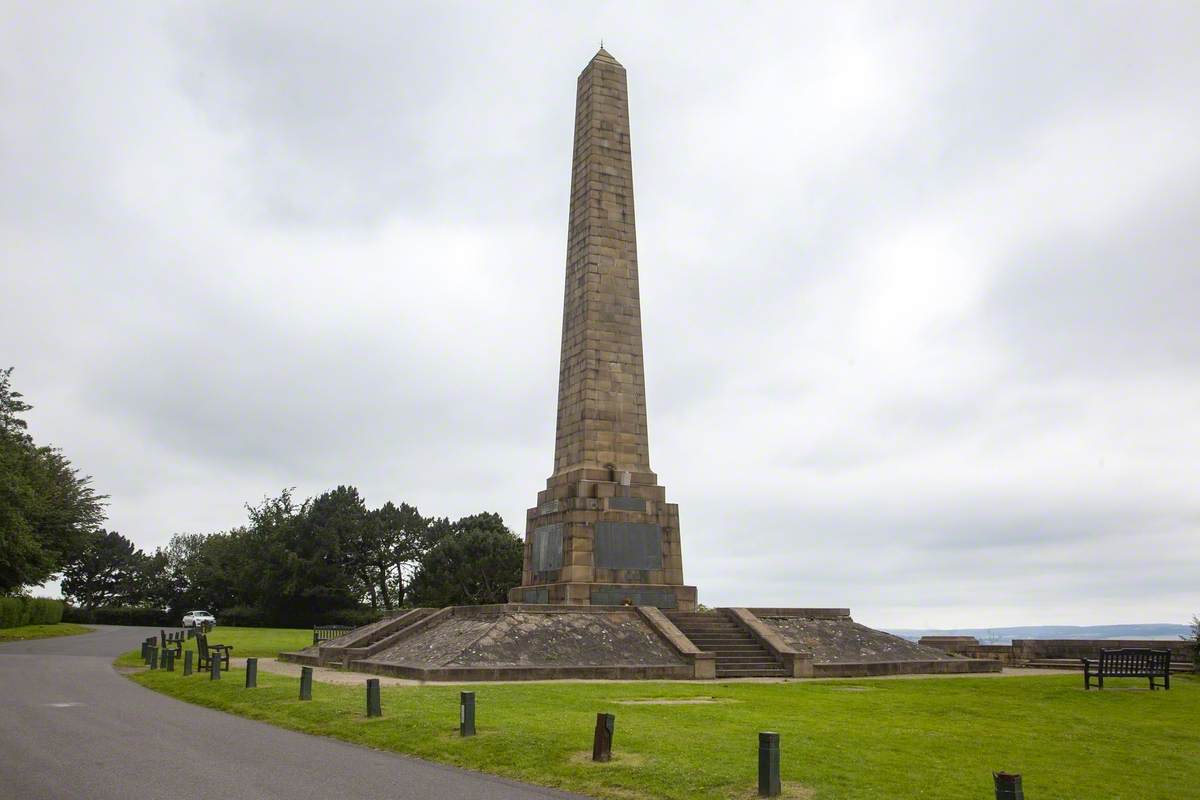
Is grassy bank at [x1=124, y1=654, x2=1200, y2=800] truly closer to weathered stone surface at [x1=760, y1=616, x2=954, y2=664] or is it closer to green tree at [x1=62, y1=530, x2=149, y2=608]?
weathered stone surface at [x1=760, y1=616, x2=954, y2=664]

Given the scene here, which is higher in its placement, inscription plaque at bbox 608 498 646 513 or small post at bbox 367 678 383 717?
inscription plaque at bbox 608 498 646 513

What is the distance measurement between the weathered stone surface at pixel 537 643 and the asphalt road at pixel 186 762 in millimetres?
5978

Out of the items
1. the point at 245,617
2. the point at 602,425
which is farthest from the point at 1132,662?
the point at 245,617

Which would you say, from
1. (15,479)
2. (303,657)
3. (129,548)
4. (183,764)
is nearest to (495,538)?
(15,479)

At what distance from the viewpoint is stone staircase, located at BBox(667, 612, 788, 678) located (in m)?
23.0

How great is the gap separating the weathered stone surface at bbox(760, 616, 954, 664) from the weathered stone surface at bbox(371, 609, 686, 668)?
430cm

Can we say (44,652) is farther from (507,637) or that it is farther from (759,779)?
(759,779)

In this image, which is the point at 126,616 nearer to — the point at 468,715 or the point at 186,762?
the point at 186,762

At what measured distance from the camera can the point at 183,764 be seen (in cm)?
1091

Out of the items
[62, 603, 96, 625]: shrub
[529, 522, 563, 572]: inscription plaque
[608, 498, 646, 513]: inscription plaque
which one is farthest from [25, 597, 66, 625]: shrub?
[608, 498, 646, 513]: inscription plaque

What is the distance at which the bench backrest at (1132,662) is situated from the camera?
19500mm

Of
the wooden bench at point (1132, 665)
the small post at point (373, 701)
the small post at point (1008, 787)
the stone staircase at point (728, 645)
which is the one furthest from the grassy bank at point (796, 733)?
the stone staircase at point (728, 645)

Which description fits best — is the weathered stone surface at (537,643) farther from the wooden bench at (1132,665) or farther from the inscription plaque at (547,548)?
the wooden bench at (1132,665)

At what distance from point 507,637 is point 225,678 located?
639cm
